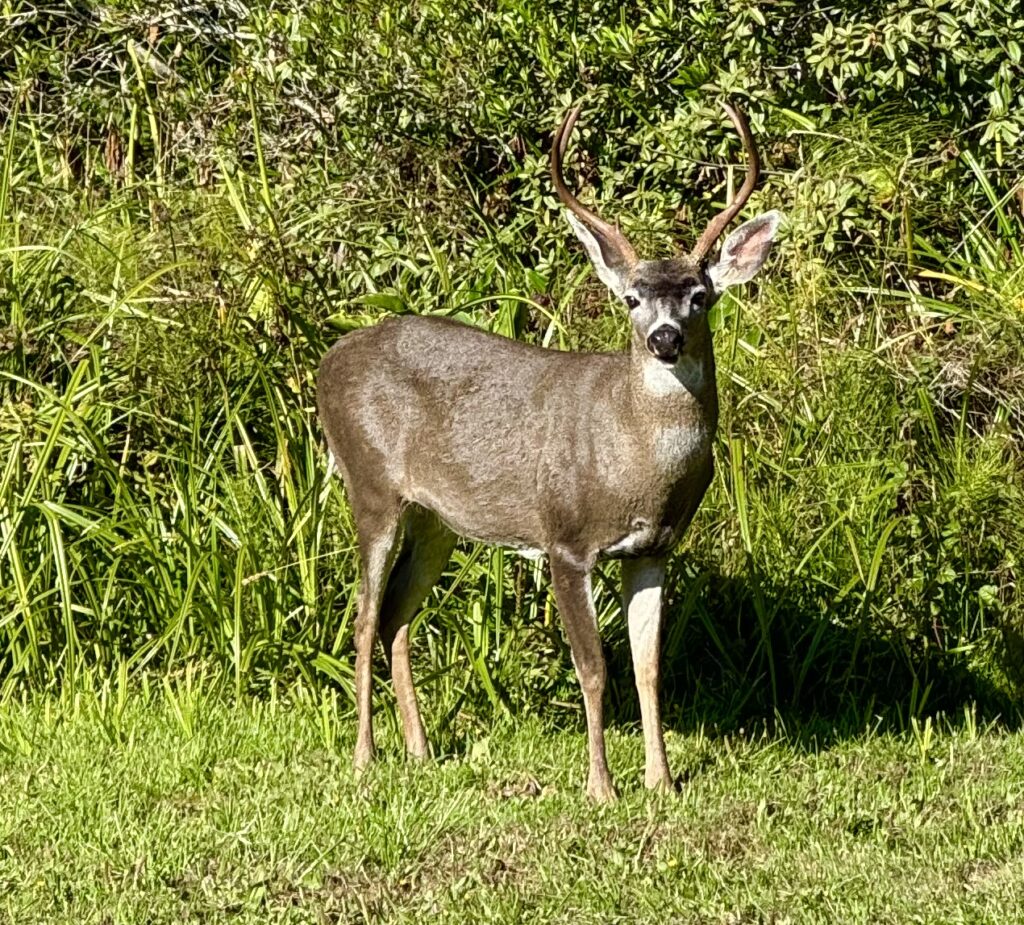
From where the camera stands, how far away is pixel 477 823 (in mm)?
6141

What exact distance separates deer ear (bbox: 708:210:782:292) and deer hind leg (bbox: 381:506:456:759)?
1542 mm

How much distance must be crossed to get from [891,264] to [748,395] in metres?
1.06

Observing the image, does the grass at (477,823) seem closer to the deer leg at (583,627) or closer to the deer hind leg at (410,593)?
the deer hind leg at (410,593)

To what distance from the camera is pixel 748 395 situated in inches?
326

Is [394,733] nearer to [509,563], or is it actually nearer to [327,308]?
[509,563]

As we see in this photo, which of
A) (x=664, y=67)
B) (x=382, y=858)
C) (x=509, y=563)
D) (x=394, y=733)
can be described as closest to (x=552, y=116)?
(x=664, y=67)

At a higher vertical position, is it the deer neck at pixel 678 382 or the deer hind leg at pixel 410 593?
the deer neck at pixel 678 382

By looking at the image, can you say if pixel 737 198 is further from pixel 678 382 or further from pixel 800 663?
pixel 800 663

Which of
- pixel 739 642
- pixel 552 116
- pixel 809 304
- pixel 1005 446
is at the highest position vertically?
pixel 552 116

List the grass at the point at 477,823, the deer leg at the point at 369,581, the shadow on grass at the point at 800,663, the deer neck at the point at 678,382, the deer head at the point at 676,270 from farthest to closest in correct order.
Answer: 1. the shadow on grass at the point at 800,663
2. the deer leg at the point at 369,581
3. the deer neck at the point at 678,382
4. the deer head at the point at 676,270
5. the grass at the point at 477,823

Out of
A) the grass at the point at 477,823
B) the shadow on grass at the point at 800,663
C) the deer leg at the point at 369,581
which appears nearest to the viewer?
the grass at the point at 477,823

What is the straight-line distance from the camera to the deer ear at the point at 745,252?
674 centimetres

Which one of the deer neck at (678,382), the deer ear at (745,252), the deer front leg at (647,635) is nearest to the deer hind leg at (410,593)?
the deer front leg at (647,635)

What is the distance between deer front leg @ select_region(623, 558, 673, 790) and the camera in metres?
6.80
